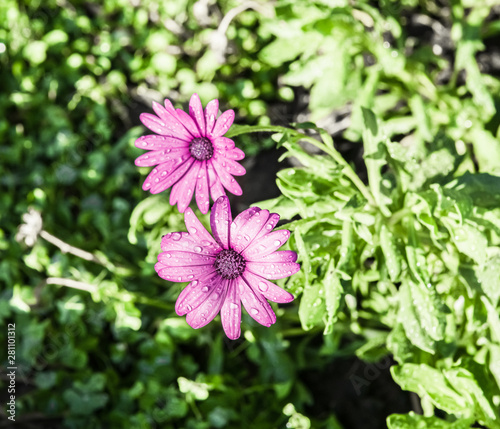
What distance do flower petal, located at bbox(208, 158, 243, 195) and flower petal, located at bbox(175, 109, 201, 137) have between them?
0.35 feet

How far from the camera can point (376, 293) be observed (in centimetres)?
239

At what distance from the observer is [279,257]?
4.96 feet

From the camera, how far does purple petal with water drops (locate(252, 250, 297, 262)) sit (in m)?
1.48

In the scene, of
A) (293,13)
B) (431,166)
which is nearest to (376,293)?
(431,166)

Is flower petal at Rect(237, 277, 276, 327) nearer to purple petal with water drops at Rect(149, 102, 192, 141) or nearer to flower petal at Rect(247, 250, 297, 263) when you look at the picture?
flower petal at Rect(247, 250, 297, 263)

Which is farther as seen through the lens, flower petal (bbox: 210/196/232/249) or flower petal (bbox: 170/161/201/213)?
flower petal (bbox: 170/161/201/213)

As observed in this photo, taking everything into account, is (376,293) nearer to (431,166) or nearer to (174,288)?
(431,166)

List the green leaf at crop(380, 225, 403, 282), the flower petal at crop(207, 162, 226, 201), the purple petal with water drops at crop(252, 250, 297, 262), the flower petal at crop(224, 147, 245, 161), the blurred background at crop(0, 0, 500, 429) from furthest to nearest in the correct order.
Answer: the blurred background at crop(0, 0, 500, 429) < the green leaf at crop(380, 225, 403, 282) < the flower petal at crop(207, 162, 226, 201) < the flower petal at crop(224, 147, 245, 161) < the purple petal with water drops at crop(252, 250, 297, 262)

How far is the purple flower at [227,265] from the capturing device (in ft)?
5.01

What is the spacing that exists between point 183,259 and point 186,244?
5 centimetres

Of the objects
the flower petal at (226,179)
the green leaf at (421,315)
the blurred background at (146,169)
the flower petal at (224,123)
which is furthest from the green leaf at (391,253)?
the flower petal at (224,123)

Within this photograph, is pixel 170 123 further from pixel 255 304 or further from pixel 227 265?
pixel 255 304

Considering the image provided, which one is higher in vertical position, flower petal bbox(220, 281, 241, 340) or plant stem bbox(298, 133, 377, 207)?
plant stem bbox(298, 133, 377, 207)

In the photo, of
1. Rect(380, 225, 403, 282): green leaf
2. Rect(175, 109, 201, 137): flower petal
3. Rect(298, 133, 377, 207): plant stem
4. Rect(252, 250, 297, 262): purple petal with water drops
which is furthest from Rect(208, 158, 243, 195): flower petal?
Rect(380, 225, 403, 282): green leaf
